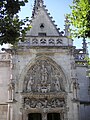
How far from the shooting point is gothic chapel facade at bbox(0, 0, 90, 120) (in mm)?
17922

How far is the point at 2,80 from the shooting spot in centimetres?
1923

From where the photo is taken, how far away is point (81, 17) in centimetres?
1129

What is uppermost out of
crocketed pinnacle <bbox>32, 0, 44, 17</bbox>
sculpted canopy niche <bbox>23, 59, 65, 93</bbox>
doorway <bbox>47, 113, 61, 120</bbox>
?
crocketed pinnacle <bbox>32, 0, 44, 17</bbox>

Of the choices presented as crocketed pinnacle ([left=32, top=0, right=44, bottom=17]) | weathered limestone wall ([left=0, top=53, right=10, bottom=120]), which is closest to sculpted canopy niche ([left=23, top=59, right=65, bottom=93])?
weathered limestone wall ([left=0, top=53, right=10, bottom=120])

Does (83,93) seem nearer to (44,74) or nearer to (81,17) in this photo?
(44,74)

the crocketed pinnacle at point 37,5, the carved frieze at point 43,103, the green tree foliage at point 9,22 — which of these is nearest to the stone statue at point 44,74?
the carved frieze at point 43,103

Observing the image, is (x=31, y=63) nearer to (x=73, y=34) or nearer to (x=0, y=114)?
(x=0, y=114)

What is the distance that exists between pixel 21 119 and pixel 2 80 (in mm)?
3266

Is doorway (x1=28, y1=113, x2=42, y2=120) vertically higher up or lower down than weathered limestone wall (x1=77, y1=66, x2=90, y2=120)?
lower down

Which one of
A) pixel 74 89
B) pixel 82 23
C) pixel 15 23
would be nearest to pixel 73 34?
pixel 82 23

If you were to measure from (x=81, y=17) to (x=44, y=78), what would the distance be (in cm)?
827

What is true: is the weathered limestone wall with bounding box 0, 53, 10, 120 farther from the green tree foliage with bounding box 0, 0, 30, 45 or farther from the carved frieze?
the green tree foliage with bounding box 0, 0, 30, 45

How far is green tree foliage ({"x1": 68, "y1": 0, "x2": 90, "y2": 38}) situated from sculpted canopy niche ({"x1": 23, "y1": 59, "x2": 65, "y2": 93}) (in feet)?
24.8

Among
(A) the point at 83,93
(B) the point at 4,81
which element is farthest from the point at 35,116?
(A) the point at 83,93
